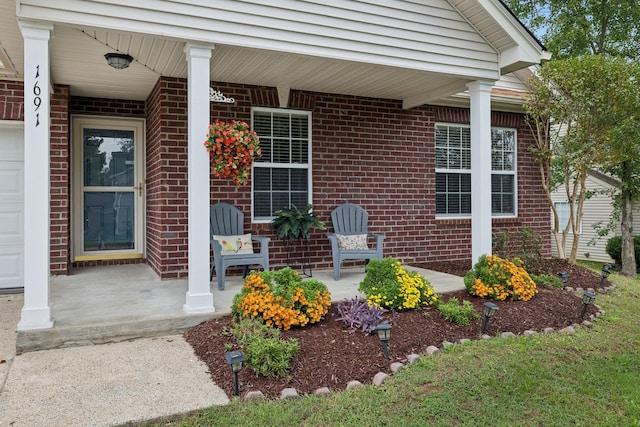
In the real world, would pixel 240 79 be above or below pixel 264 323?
above

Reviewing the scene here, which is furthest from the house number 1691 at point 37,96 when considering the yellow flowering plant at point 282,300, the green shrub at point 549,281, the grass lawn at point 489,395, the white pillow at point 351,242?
the green shrub at point 549,281

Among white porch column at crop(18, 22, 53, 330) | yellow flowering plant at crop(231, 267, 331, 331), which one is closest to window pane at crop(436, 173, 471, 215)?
yellow flowering plant at crop(231, 267, 331, 331)

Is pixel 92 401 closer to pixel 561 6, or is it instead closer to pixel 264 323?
pixel 264 323

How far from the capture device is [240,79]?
5816 mm

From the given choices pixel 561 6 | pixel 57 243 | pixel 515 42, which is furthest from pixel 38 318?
pixel 561 6

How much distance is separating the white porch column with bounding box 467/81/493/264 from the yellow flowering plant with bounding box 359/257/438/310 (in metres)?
1.38

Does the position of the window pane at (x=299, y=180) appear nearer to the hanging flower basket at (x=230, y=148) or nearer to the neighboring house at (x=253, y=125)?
the neighboring house at (x=253, y=125)

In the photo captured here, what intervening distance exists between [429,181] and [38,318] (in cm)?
545

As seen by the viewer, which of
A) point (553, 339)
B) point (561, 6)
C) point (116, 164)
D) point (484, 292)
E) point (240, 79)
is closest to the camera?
point (553, 339)

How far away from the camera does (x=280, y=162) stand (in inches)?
246

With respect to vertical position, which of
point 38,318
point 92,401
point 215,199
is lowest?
point 92,401

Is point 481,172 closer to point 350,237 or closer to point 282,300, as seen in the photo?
point 350,237

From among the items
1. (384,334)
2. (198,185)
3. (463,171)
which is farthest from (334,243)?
(463,171)

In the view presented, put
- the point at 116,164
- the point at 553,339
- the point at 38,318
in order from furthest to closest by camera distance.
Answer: the point at 116,164, the point at 553,339, the point at 38,318
